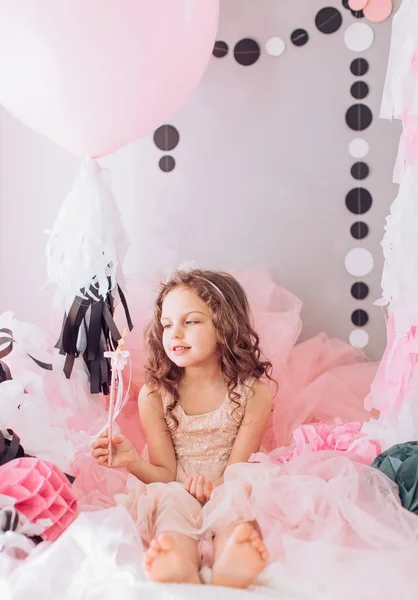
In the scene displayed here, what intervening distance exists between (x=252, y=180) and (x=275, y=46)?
1.24 ft

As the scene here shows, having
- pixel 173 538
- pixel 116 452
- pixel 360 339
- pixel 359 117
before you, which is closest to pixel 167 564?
pixel 173 538

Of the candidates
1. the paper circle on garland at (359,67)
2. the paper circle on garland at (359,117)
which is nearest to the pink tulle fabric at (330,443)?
the paper circle on garland at (359,117)

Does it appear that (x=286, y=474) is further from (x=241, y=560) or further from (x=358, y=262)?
(x=358, y=262)

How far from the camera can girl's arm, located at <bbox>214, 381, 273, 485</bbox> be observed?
1468 mm

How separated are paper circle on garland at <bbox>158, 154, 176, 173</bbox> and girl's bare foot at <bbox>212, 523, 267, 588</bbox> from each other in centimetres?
117

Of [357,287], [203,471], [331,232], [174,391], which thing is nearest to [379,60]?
[331,232]

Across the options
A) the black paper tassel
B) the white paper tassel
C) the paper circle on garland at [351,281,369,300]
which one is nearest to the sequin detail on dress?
the black paper tassel

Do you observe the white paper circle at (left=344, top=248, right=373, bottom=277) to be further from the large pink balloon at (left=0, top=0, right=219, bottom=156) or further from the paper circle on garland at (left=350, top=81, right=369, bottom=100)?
the large pink balloon at (left=0, top=0, right=219, bottom=156)

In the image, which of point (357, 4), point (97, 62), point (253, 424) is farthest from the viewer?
point (357, 4)

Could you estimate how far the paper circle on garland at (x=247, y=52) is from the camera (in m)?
1.88

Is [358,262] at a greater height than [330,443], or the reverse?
[358,262]

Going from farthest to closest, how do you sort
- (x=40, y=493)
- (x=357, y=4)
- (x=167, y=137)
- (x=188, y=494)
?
(x=167, y=137), (x=357, y=4), (x=188, y=494), (x=40, y=493)

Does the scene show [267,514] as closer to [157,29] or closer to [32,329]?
[32,329]

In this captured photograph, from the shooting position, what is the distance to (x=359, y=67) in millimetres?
1848
